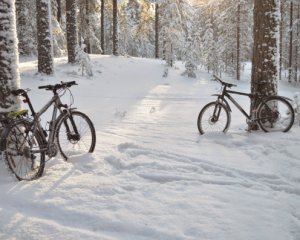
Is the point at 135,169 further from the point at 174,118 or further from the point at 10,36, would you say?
the point at 174,118

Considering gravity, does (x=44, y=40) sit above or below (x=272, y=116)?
above

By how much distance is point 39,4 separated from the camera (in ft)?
49.9

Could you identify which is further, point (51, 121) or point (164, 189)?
point (51, 121)

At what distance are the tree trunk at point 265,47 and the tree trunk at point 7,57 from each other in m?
5.24

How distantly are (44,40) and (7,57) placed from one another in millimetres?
9092

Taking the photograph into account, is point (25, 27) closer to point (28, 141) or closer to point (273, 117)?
point (273, 117)

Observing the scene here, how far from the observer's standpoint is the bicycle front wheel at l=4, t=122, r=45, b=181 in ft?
19.5

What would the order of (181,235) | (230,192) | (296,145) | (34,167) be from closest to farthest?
(181,235) < (230,192) < (34,167) < (296,145)

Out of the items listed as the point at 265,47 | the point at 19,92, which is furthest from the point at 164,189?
the point at 265,47

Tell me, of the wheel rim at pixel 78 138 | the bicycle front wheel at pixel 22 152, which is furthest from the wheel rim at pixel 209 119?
the bicycle front wheel at pixel 22 152

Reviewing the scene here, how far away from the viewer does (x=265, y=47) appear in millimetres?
8914

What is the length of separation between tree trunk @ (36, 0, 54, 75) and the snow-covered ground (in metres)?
6.17

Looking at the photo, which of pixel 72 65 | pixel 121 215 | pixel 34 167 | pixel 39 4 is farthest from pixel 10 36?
pixel 72 65

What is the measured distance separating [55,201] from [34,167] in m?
1.33
